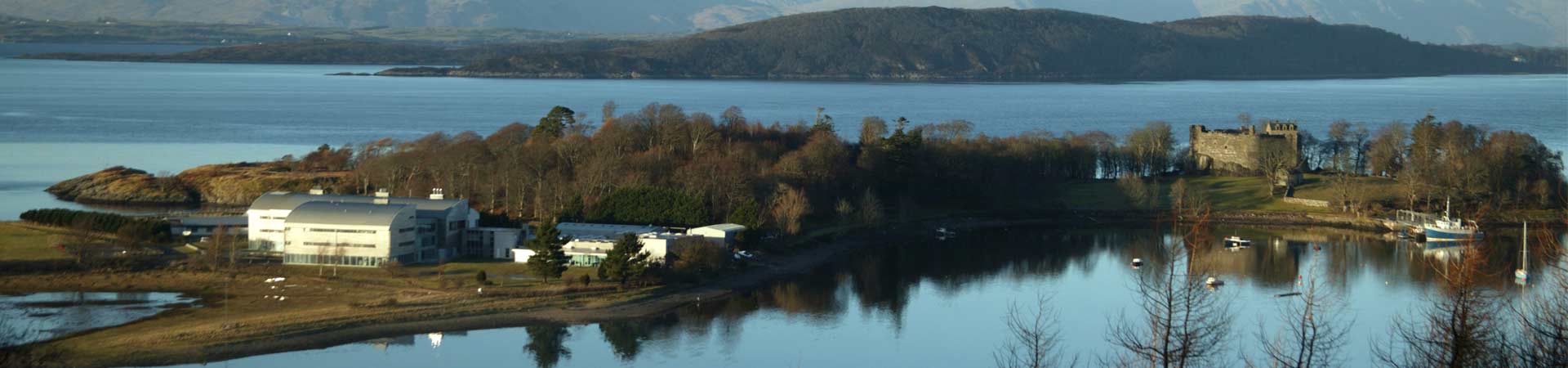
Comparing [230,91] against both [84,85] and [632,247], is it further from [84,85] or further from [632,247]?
[632,247]

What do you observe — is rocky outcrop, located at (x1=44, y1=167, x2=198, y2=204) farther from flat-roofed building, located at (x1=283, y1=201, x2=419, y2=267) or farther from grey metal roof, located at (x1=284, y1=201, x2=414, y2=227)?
flat-roofed building, located at (x1=283, y1=201, x2=419, y2=267)

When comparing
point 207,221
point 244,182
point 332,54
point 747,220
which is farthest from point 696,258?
point 332,54

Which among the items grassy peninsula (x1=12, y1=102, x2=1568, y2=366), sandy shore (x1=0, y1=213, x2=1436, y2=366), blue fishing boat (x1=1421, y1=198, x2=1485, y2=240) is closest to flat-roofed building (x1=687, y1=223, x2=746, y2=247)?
grassy peninsula (x1=12, y1=102, x2=1568, y2=366)

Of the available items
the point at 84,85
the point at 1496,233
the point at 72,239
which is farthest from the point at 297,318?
the point at 84,85

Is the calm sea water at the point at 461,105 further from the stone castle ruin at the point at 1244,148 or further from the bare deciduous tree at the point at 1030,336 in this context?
the stone castle ruin at the point at 1244,148

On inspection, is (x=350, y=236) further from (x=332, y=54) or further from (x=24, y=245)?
(x=332, y=54)
